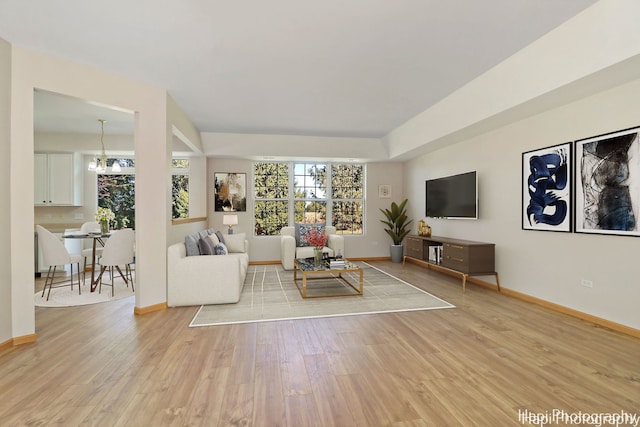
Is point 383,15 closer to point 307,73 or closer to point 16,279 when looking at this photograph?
point 307,73

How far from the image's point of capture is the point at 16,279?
2809 millimetres

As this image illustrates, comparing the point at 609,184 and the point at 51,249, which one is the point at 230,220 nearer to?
the point at 51,249

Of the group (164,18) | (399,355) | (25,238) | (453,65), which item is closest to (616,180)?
(453,65)

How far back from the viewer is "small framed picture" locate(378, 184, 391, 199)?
299 inches

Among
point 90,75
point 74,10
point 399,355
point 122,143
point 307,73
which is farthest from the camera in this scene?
point 122,143

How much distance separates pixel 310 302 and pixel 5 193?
320cm

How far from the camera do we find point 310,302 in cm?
399

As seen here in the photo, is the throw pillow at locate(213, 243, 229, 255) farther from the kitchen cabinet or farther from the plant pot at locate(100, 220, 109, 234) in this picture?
the kitchen cabinet

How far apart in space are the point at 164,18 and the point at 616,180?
14.2 ft

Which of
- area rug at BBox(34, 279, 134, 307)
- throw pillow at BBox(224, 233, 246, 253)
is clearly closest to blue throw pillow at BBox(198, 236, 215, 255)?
area rug at BBox(34, 279, 134, 307)

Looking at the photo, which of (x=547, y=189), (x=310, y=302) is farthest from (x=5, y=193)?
(x=547, y=189)

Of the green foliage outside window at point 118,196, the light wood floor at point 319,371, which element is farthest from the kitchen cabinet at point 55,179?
the light wood floor at point 319,371

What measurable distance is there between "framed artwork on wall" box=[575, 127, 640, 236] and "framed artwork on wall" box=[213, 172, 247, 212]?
5.79 metres

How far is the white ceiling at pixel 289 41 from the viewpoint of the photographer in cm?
237
